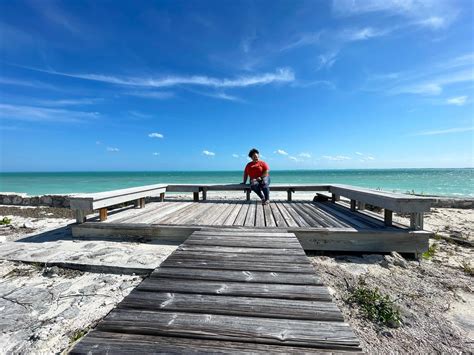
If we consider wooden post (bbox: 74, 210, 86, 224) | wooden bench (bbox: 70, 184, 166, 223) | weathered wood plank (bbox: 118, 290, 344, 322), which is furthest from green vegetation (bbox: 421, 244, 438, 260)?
wooden post (bbox: 74, 210, 86, 224)

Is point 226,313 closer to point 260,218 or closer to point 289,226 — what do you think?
point 289,226

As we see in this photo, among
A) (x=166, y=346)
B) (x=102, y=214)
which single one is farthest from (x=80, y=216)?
(x=166, y=346)

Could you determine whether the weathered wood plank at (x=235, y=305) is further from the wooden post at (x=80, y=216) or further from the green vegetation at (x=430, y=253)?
the wooden post at (x=80, y=216)

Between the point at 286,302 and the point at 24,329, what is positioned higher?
the point at 286,302

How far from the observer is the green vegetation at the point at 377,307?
208cm

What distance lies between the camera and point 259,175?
6.50m

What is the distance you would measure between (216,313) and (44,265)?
319 cm

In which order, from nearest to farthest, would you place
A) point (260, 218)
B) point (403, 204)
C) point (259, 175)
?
point (403, 204)
point (260, 218)
point (259, 175)

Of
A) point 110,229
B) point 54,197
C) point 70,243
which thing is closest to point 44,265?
point 70,243

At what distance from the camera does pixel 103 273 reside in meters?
3.04

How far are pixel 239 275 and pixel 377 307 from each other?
4.83 feet

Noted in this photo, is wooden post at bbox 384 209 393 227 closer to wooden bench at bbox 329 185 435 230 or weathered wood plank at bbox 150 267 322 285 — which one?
wooden bench at bbox 329 185 435 230

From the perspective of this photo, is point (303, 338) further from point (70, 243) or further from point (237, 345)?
point (70, 243)

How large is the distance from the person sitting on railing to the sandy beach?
2.85 metres
